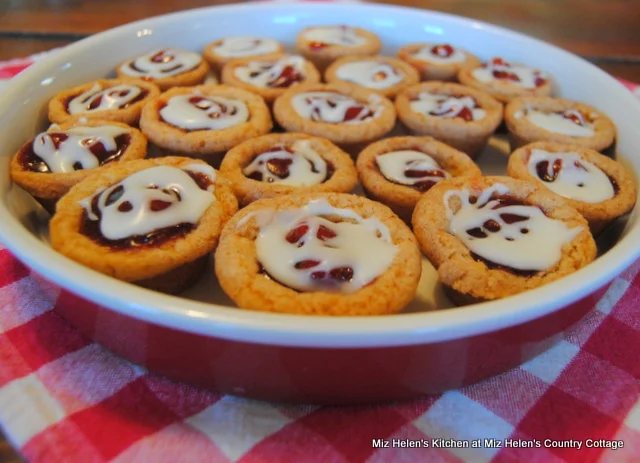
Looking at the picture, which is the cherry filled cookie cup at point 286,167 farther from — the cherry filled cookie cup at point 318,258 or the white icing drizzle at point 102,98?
the white icing drizzle at point 102,98

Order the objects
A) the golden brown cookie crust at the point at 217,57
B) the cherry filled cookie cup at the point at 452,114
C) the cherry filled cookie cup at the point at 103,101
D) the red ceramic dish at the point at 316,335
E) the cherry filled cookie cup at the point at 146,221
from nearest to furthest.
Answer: the red ceramic dish at the point at 316,335, the cherry filled cookie cup at the point at 146,221, the cherry filled cookie cup at the point at 103,101, the cherry filled cookie cup at the point at 452,114, the golden brown cookie crust at the point at 217,57

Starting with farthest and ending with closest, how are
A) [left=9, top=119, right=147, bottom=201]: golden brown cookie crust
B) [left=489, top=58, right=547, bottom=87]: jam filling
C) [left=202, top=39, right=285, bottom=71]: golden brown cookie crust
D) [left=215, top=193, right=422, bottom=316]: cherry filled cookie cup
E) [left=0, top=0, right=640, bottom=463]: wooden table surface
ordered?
[left=0, top=0, right=640, bottom=463]: wooden table surface, [left=202, top=39, right=285, bottom=71]: golden brown cookie crust, [left=489, top=58, right=547, bottom=87]: jam filling, [left=9, top=119, right=147, bottom=201]: golden brown cookie crust, [left=215, top=193, right=422, bottom=316]: cherry filled cookie cup

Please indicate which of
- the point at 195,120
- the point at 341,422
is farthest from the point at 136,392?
Result: the point at 195,120

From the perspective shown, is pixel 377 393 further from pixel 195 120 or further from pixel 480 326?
pixel 195 120

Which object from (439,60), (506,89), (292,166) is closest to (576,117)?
(506,89)

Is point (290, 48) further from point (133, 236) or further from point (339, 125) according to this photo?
point (133, 236)

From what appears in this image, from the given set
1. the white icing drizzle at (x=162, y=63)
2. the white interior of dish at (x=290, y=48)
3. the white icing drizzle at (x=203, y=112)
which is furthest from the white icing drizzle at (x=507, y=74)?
the white icing drizzle at (x=162, y=63)

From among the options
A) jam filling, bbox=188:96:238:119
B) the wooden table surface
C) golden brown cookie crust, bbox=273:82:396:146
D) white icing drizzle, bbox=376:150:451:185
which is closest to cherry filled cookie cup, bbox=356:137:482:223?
white icing drizzle, bbox=376:150:451:185

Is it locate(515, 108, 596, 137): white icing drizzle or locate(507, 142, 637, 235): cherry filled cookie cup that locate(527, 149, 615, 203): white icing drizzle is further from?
locate(515, 108, 596, 137): white icing drizzle
